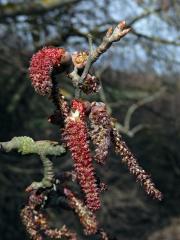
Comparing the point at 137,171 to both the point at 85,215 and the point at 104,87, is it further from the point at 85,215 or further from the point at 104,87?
the point at 104,87

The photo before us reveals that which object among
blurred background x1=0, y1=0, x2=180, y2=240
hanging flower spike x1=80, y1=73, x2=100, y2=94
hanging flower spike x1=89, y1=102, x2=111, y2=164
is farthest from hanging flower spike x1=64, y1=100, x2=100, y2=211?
blurred background x1=0, y1=0, x2=180, y2=240

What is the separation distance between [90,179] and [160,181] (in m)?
15.0

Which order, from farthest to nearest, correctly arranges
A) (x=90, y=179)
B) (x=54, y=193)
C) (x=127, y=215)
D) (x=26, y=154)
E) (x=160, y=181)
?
(x=160, y=181) < (x=127, y=215) < (x=54, y=193) < (x=26, y=154) < (x=90, y=179)

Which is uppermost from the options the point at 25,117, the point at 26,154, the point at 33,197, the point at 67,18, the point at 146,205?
the point at 26,154

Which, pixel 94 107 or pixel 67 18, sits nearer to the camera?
pixel 94 107

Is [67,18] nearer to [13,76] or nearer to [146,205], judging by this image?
[13,76]

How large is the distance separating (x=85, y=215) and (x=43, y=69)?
0.47 meters

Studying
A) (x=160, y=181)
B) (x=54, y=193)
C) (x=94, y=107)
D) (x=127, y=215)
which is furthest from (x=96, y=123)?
(x=160, y=181)

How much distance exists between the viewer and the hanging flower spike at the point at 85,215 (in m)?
1.58

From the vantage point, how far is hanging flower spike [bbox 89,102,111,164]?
4.20ft

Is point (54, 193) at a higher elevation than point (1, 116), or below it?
higher

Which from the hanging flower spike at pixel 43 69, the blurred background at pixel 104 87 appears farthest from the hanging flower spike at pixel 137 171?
the blurred background at pixel 104 87

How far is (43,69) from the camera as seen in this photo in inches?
51.4

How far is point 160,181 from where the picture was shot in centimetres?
1606
